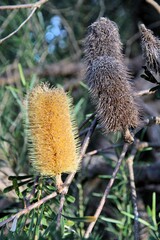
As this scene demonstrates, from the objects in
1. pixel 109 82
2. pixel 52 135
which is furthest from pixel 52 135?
pixel 109 82

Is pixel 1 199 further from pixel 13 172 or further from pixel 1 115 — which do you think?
pixel 1 115

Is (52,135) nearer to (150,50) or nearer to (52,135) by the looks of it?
(52,135)

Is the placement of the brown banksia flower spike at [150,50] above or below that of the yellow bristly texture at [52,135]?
above

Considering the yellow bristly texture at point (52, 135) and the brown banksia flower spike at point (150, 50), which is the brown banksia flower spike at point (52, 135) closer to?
the yellow bristly texture at point (52, 135)

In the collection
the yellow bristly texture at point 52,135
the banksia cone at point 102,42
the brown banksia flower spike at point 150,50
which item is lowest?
the yellow bristly texture at point 52,135

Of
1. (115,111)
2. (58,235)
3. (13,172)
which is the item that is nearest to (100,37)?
(115,111)

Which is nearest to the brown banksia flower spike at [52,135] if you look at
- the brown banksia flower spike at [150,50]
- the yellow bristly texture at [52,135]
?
the yellow bristly texture at [52,135]

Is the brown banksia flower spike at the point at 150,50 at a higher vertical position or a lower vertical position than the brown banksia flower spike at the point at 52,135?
higher
